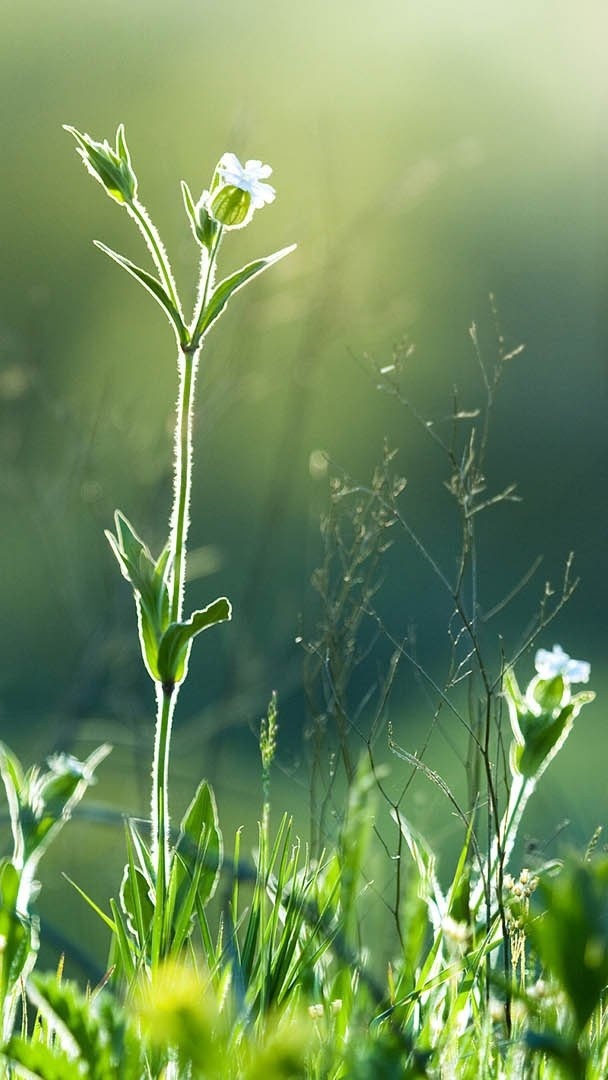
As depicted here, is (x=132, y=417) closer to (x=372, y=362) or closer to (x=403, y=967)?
(x=372, y=362)

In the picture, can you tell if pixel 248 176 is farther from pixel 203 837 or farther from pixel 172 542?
pixel 203 837

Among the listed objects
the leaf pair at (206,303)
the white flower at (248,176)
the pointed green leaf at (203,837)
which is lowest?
the pointed green leaf at (203,837)

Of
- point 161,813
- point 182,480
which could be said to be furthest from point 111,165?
point 161,813

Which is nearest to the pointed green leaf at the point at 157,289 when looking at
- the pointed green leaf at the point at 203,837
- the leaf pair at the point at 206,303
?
the leaf pair at the point at 206,303

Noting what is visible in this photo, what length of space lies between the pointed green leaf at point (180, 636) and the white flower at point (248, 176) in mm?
241

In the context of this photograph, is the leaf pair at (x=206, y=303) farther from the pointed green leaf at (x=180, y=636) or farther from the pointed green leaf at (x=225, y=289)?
the pointed green leaf at (x=180, y=636)

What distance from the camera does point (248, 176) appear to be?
684mm

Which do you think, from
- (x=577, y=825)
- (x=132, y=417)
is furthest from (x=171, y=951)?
(x=132, y=417)

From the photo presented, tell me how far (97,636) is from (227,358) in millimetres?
575

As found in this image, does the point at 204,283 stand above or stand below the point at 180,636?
above

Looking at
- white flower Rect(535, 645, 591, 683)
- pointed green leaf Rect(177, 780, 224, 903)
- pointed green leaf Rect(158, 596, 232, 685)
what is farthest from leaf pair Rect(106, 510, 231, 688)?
white flower Rect(535, 645, 591, 683)

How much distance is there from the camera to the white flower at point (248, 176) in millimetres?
670

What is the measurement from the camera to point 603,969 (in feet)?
1.07

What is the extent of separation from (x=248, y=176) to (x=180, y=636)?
0.91 ft
